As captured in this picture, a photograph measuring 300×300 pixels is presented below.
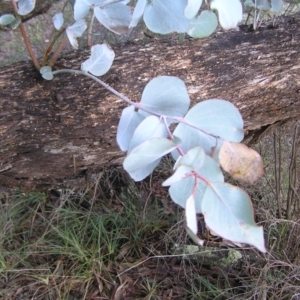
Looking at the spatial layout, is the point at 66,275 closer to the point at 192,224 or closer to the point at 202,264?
the point at 202,264

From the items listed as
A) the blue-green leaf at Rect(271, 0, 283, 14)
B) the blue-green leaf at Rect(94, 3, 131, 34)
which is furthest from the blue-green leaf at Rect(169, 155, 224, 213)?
the blue-green leaf at Rect(271, 0, 283, 14)

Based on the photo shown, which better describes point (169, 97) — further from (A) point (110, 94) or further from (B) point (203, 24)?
(A) point (110, 94)

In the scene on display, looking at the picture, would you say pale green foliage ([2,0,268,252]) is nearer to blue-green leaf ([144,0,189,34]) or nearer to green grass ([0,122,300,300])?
blue-green leaf ([144,0,189,34])

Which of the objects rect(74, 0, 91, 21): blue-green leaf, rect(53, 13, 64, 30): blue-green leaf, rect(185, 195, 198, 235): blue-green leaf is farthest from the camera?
rect(53, 13, 64, 30): blue-green leaf

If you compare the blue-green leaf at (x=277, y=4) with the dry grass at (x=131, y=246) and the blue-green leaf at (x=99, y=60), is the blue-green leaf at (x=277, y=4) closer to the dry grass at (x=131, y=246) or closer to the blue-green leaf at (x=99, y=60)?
the blue-green leaf at (x=99, y=60)

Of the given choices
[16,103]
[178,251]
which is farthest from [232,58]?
[178,251]

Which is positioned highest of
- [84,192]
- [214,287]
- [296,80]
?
[296,80]

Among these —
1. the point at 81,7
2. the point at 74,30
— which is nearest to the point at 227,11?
the point at 81,7
